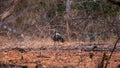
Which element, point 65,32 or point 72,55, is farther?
point 65,32

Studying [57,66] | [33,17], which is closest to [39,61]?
[57,66]

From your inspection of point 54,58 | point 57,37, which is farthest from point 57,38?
point 54,58

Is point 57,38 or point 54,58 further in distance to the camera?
point 57,38

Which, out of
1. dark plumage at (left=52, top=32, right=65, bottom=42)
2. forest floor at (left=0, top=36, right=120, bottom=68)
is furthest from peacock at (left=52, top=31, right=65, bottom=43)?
forest floor at (left=0, top=36, right=120, bottom=68)

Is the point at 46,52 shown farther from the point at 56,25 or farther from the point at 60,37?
the point at 56,25

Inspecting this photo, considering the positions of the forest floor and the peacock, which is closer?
the forest floor

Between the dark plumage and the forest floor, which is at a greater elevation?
the forest floor

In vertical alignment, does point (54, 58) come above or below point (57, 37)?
above

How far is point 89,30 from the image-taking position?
12.5 metres

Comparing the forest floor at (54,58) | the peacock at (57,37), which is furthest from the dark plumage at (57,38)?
the forest floor at (54,58)

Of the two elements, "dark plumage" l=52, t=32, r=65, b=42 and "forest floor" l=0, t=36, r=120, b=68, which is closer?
"forest floor" l=0, t=36, r=120, b=68

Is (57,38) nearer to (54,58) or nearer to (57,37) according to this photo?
(57,37)

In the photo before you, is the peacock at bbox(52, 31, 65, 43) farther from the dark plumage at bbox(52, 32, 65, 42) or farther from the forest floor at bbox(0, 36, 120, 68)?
the forest floor at bbox(0, 36, 120, 68)

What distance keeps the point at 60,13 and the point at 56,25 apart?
74 cm
